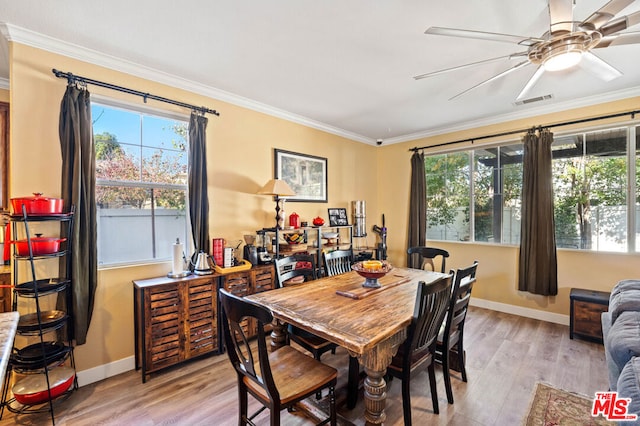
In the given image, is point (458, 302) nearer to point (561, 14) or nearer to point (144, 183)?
point (561, 14)

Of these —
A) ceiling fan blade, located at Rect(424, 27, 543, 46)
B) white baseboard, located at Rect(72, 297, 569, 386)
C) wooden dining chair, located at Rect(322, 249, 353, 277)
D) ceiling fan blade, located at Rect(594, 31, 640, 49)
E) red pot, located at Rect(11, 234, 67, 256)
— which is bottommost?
white baseboard, located at Rect(72, 297, 569, 386)

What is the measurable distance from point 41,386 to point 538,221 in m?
5.11

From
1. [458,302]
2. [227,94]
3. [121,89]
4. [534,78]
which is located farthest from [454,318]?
[121,89]

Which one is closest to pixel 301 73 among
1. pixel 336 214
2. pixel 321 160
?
pixel 321 160

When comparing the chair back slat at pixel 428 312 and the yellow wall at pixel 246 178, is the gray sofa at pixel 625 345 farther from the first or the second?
the yellow wall at pixel 246 178

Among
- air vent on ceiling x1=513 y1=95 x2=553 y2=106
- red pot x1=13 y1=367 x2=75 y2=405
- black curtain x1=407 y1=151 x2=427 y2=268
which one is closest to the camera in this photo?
red pot x1=13 y1=367 x2=75 y2=405

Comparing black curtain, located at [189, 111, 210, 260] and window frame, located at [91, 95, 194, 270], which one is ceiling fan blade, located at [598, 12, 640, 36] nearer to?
black curtain, located at [189, 111, 210, 260]

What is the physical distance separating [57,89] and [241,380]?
2.64m

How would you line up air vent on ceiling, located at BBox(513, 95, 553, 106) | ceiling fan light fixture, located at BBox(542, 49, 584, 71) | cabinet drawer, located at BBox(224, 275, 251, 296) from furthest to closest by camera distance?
air vent on ceiling, located at BBox(513, 95, 553, 106), cabinet drawer, located at BBox(224, 275, 251, 296), ceiling fan light fixture, located at BBox(542, 49, 584, 71)

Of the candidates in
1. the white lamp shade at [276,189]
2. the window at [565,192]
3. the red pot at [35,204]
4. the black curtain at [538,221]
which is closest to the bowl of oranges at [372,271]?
the white lamp shade at [276,189]

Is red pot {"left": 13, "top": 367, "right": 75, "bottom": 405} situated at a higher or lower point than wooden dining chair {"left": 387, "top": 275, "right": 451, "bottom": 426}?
lower

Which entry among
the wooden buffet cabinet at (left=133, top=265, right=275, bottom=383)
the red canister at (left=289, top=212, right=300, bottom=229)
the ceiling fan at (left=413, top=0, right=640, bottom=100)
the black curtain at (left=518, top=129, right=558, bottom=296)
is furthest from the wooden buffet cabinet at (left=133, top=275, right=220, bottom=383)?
the black curtain at (left=518, top=129, right=558, bottom=296)

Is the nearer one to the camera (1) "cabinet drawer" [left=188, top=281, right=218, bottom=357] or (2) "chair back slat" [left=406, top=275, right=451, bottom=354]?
(2) "chair back slat" [left=406, top=275, right=451, bottom=354]

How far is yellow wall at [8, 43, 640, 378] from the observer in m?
2.23
